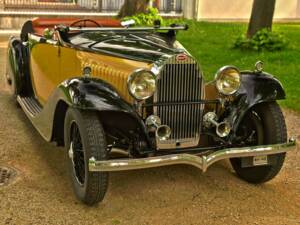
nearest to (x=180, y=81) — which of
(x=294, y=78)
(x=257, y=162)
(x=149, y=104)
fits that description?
(x=149, y=104)

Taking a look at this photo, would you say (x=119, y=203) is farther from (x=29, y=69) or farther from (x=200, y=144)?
(x=29, y=69)

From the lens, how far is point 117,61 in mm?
4637

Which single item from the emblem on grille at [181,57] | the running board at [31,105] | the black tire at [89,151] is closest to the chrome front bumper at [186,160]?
the black tire at [89,151]

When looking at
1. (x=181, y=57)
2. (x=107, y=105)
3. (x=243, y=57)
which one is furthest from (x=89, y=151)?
(x=243, y=57)

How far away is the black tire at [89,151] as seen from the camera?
3946mm

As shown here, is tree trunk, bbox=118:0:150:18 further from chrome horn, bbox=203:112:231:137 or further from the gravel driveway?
chrome horn, bbox=203:112:231:137

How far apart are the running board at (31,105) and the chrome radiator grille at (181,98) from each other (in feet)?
6.32

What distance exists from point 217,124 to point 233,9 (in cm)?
1650

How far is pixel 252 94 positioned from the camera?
4.56 meters

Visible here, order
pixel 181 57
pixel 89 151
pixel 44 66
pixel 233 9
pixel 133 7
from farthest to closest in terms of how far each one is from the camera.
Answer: pixel 233 9
pixel 133 7
pixel 44 66
pixel 181 57
pixel 89 151

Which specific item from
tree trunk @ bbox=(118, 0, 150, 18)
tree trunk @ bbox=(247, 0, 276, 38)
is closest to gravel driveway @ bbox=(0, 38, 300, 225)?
tree trunk @ bbox=(247, 0, 276, 38)

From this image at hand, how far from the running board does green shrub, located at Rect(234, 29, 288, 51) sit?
18.8 feet

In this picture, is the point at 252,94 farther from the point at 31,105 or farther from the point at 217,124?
the point at 31,105

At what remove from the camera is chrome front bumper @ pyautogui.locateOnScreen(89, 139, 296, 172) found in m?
3.83
